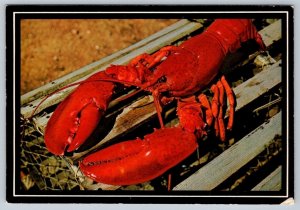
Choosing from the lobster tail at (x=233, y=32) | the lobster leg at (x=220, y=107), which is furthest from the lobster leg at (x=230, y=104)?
the lobster tail at (x=233, y=32)

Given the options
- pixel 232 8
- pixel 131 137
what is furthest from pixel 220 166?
pixel 232 8

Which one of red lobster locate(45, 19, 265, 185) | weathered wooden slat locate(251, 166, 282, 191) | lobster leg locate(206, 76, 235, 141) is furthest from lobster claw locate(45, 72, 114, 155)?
weathered wooden slat locate(251, 166, 282, 191)

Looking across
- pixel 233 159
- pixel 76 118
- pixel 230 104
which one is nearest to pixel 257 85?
pixel 230 104

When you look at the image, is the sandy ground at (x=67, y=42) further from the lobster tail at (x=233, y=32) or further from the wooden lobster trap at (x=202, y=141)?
the lobster tail at (x=233, y=32)

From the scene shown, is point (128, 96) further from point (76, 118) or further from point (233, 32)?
point (233, 32)

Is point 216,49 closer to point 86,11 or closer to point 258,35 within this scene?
point 258,35

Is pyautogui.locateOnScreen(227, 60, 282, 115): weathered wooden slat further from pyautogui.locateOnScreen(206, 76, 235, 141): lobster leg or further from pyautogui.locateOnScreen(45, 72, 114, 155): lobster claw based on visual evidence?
pyautogui.locateOnScreen(45, 72, 114, 155): lobster claw
